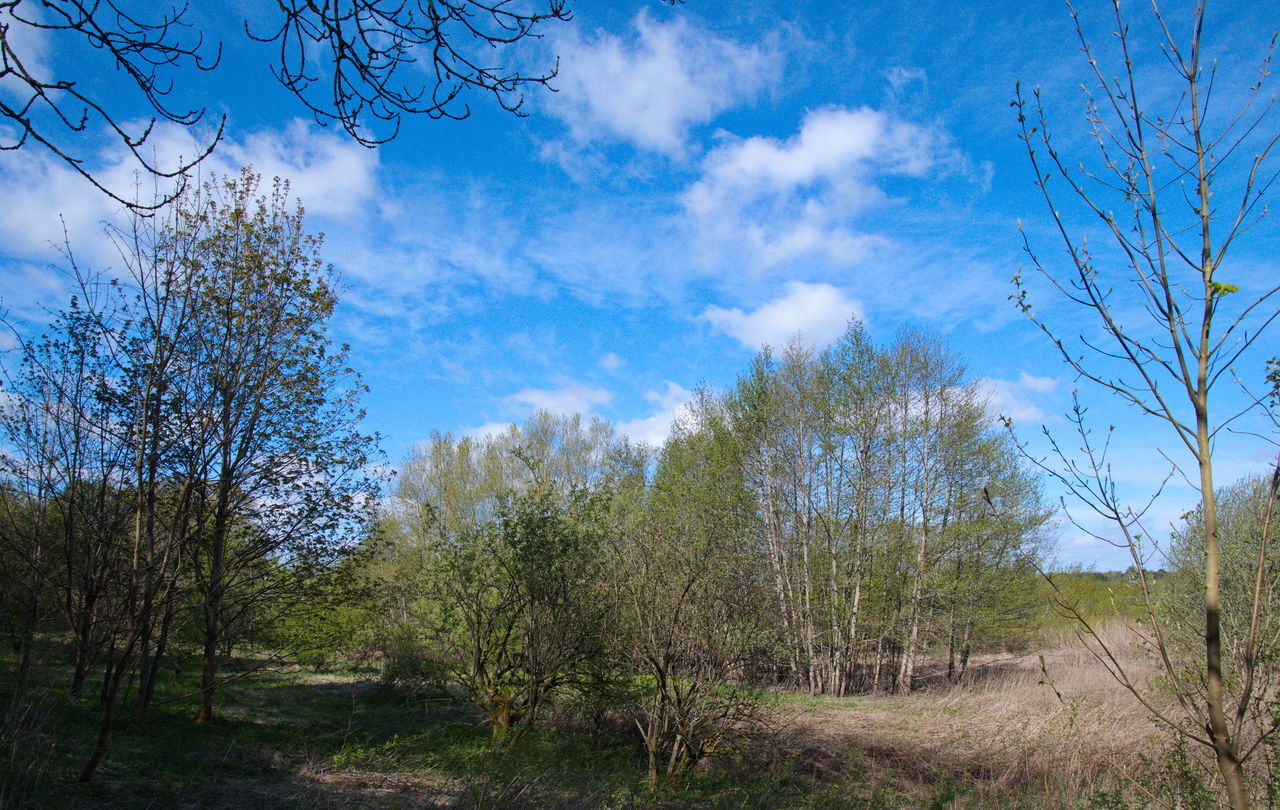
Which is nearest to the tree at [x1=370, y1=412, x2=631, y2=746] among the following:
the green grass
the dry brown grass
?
the green grass

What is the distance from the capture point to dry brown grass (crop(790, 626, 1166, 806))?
856cm

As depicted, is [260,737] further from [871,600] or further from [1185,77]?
[871,600]

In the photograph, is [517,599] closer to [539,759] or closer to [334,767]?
[539,759]

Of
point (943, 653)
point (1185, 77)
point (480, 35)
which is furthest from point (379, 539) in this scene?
point (943, 653)

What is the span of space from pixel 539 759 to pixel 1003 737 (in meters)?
7.58

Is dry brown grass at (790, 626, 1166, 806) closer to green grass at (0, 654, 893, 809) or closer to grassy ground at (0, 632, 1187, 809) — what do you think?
grassy ground at (0, 632, 1187, 809)

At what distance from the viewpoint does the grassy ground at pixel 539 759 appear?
19.6 ft

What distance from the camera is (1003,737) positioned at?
10.6m

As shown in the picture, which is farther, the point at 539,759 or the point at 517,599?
the point at 517,599

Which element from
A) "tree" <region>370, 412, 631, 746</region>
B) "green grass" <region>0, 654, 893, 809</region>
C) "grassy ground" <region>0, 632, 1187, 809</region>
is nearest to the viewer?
"green grass" <region>0, 654, 893, 809</region>

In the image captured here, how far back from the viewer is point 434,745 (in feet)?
35.3

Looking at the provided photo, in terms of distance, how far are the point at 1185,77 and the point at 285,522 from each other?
11.8 meters

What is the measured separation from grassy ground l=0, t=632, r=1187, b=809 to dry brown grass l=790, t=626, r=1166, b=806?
0.04 metres

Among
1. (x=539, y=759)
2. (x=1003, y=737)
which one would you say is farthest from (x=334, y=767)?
(x=1003, y=737)
